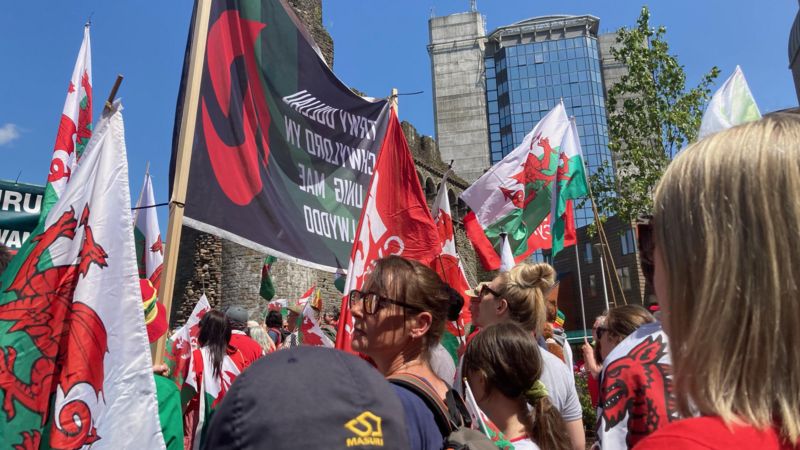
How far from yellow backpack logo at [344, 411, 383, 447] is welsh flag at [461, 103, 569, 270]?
6.79m

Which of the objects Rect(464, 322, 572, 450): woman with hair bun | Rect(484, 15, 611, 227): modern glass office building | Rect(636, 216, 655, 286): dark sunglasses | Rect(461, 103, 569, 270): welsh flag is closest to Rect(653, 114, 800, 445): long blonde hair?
Rect(636, 216, 655, 286): dark sunglasses

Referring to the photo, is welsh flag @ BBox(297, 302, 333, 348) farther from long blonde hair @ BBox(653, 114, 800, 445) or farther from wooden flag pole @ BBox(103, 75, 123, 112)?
long blonde hair @ BBox(653, 114, 800, 445)

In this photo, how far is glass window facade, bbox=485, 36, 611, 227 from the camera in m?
73.3

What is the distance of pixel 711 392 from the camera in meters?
0.88

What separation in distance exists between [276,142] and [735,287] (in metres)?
3.75

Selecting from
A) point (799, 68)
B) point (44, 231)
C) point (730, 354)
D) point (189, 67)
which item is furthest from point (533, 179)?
point (799, 68)

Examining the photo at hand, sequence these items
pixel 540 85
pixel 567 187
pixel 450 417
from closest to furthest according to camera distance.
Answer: pixel 450 417, pixel 567 187, pixel 540 85

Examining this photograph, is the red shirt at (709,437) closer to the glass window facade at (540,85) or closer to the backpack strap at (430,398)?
the backpack strap at (430,398)

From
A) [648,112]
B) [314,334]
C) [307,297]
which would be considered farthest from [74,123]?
[648,112]

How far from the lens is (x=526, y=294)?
3779 millimetres

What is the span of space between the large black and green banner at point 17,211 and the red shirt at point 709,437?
538cm

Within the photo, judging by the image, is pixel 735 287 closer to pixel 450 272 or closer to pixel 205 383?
pixel 205 383

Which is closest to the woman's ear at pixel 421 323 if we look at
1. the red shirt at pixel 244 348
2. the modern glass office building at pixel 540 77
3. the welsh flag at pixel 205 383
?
the welsh flag at pixel 205 383

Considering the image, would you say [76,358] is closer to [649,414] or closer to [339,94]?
[649,414]
